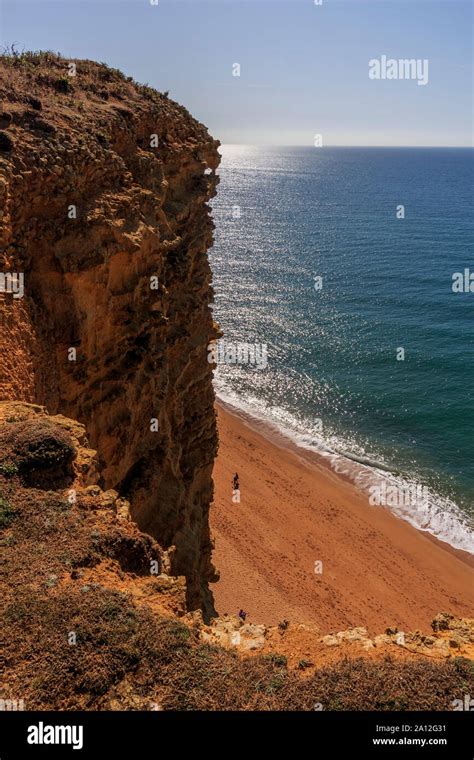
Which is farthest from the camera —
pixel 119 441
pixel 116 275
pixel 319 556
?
pixel 319 556

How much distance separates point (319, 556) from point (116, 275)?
21.9 meters

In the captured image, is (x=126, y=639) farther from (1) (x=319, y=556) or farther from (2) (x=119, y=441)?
(1) (x=319, y=556)

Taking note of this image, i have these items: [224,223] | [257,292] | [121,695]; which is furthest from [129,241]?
[224,223]

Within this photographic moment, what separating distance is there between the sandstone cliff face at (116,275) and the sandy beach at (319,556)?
579 cm

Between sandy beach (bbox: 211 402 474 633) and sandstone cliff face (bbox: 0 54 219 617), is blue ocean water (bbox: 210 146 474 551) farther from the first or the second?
sandstone cliff face (bbox: 0 54 219 617)

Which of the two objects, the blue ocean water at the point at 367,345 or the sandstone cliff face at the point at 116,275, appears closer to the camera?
the sandstone cliff face at the point at 116,275

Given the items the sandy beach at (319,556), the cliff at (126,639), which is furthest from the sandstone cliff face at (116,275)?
the sandy beach at (319,556)

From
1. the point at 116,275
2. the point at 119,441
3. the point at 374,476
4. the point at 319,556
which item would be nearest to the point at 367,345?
the point at 374,476

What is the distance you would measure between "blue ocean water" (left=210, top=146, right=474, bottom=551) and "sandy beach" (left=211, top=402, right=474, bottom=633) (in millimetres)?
2624

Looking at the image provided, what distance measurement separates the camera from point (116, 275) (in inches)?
598

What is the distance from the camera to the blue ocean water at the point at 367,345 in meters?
39.3

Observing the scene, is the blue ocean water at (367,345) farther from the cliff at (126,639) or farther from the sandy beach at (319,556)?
the cliff at (126,639)

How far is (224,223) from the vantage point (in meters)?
116
